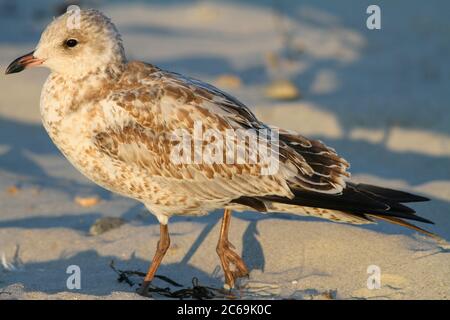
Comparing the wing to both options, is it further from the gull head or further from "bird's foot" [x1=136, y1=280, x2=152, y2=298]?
"bird's foot" [x1=136, y1=280, x2=152, y2=298]

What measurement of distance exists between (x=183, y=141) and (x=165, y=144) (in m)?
0.12

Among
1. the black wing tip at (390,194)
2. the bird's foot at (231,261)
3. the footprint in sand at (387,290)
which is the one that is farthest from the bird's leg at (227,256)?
the black wing tip at (390,194)

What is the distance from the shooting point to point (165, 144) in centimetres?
583

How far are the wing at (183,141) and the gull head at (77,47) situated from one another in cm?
20

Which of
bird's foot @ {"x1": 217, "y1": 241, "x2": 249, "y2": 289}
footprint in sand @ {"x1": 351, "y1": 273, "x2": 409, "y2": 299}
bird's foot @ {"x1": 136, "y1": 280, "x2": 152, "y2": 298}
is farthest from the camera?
bird's foot @ {"x1": 217, "y1": 241, "x2": 249, "y2": 289}

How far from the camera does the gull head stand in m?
5.99

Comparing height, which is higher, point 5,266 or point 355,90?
point 355,90

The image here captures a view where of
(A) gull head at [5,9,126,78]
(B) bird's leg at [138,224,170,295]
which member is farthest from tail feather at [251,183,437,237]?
(A) gull head at [5,9,126,78]

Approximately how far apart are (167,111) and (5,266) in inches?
71.8

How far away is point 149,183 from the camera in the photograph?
19.1 feet

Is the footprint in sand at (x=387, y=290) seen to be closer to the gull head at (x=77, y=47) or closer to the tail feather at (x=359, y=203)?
the tail feather at (x=359, y=203)
